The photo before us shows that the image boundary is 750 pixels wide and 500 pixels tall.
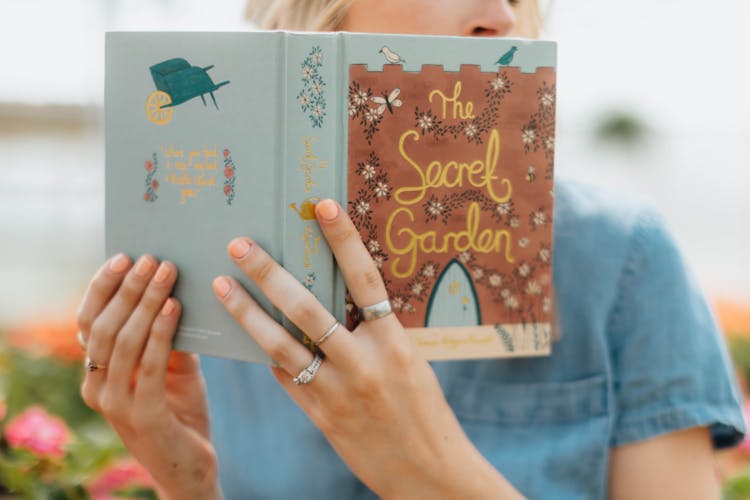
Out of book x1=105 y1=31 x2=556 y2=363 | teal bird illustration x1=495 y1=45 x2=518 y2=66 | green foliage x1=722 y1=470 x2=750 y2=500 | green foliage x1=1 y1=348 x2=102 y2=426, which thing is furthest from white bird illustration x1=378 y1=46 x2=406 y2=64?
green foliage x1=1 y1=348 x2=102 y2=426

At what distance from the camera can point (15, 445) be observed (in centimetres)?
149

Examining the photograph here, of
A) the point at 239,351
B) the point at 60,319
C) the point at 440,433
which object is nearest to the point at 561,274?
the point at 440,433

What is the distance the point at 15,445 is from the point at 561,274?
108 centimetres

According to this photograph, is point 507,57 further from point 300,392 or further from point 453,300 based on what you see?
point 300,392

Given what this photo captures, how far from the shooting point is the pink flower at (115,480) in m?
1.57

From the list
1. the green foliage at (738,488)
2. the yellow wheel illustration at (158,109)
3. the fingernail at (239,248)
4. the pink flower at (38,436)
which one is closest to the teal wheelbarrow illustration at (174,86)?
the yellow wheel illustration at (158,109)

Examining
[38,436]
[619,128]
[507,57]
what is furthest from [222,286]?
[619,128]

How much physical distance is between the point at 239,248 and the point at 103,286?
233mm

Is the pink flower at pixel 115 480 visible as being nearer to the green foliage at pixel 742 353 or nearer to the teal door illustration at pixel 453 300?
the teal door illustration at pixel 453 300

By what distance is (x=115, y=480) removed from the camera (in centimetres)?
160

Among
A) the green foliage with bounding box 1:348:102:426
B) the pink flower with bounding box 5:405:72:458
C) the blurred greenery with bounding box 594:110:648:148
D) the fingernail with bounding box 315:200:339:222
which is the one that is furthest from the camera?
the blurred greenery with bounding box 594:110:648:148

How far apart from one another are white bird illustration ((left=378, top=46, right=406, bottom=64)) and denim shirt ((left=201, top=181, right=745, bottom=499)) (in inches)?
17.4

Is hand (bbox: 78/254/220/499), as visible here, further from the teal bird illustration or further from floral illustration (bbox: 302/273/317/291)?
the teal bird illustration

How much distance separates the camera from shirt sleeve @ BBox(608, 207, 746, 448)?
3.59 ft
